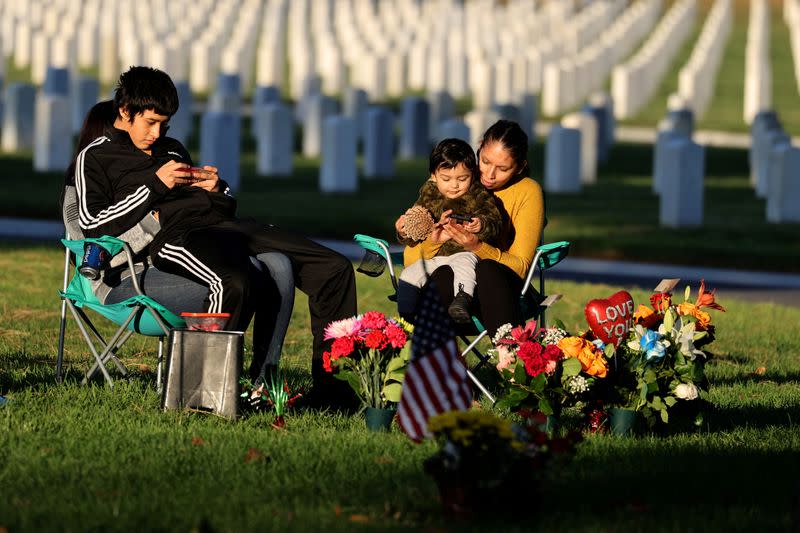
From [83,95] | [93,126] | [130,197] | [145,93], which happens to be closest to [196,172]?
[130,197]

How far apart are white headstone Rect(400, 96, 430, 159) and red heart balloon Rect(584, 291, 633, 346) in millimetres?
16202

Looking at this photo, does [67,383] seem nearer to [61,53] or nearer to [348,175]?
[348,175]

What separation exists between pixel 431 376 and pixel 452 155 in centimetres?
225

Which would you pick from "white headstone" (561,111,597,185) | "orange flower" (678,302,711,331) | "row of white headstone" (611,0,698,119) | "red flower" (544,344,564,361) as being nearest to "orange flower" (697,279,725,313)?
"orange flower" (678,302,711,331)

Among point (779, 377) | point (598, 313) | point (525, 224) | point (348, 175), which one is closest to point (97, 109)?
point (525, 224)

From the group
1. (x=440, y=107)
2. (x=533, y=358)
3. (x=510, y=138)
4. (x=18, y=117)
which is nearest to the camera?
(x=533, y=358)

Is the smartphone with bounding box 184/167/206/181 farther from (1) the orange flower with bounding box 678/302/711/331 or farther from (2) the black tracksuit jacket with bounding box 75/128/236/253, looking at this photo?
(1) the orange flower with bounding box 678/302/711/331

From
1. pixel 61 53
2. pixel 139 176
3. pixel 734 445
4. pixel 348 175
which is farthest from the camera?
pixel 61 53

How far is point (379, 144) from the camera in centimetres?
2047

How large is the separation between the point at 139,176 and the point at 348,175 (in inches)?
460

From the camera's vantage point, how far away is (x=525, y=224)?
7.68 m

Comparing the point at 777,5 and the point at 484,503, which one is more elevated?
the point at 777,5

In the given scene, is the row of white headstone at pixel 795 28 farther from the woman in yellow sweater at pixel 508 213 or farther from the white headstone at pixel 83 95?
the woman in yellow sweater at pixel 508 213

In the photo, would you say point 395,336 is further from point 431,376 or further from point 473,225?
point 431,376
